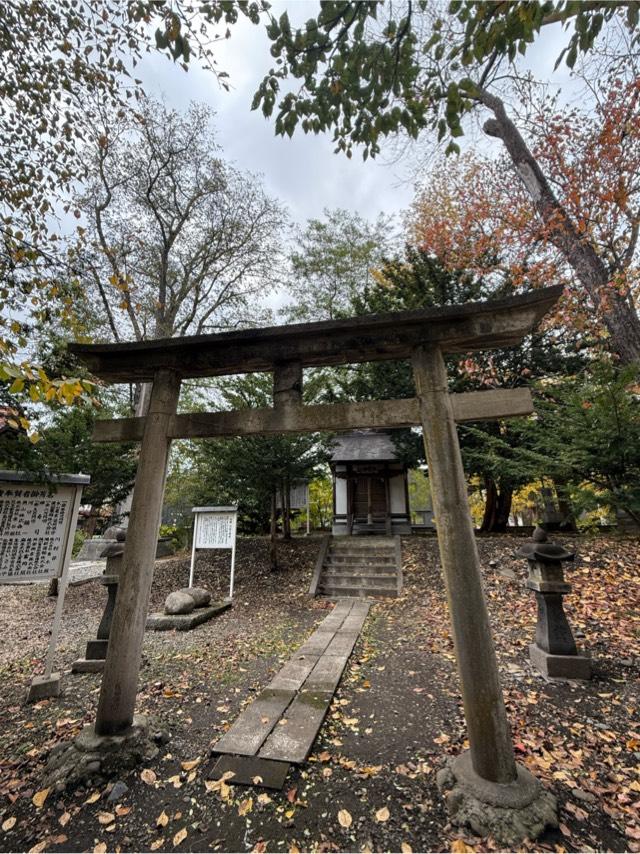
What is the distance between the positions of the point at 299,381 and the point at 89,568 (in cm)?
1137

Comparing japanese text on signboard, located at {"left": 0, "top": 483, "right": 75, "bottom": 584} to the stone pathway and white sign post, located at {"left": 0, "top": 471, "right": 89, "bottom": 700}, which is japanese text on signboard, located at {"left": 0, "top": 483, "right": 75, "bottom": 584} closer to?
white sign post, located at {"left": 0, "top": 471, "right": 89, "bottom": 700}

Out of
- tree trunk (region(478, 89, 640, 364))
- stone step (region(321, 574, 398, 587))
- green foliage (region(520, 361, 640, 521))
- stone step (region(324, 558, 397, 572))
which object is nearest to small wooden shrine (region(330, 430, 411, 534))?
stone step (region(324, 558, 397, 572))

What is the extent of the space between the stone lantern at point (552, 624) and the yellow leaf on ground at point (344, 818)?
2.95m

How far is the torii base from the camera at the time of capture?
7.02 feet

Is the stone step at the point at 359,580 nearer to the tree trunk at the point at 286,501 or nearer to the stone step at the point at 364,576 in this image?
the stone step at the point at 364,576

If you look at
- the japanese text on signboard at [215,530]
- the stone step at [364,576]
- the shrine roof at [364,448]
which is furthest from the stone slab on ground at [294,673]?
the shrine roof at [364,448]

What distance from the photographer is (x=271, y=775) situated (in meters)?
2.69

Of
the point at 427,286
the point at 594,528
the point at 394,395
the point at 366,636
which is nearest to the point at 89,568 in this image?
the point at 366,636

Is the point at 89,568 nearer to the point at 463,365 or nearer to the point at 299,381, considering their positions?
the point at 299,381

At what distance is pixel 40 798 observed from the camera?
101 inches

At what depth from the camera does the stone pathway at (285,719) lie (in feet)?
9.20

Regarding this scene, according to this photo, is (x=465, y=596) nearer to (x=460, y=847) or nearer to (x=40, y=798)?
(x=460, y=847)

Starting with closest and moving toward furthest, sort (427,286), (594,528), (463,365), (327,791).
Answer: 1. (327,791)
2. (594,528)
3. (463,365)
4. (427,286)

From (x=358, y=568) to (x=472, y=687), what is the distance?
7077 millimetres
